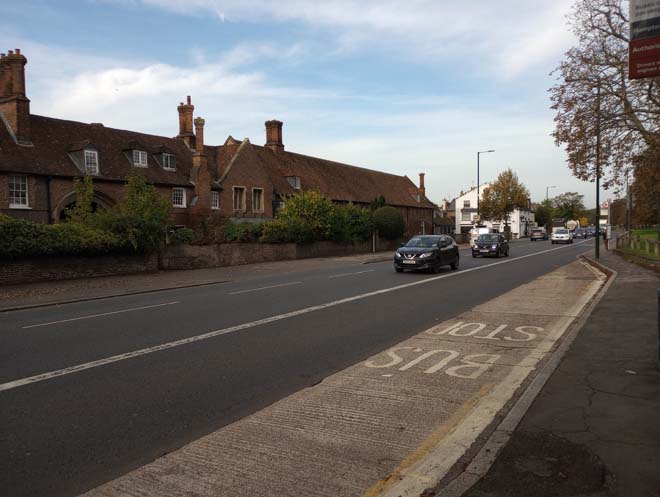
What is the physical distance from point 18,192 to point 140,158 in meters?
8.94

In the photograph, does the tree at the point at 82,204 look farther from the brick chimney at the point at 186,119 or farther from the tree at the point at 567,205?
the tree at the point at 567,205

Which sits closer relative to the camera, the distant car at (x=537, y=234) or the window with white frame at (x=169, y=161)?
the window with white frame at (x=169, y=161)

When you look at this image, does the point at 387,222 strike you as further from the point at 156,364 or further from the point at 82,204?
the point at 156,364

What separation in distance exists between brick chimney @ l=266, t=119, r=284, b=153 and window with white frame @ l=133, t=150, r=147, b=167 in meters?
17.9

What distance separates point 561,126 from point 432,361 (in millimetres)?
17311

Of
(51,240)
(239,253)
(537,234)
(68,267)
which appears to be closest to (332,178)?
(239,253)

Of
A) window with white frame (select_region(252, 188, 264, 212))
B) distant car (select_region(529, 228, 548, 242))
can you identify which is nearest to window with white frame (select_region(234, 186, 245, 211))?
window with white frame (select_region(252, 188, 264, 212))

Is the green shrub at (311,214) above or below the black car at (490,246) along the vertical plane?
above

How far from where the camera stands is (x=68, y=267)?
819 inches

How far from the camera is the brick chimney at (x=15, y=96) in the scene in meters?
28.9

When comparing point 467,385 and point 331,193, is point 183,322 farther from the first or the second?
point 331,193

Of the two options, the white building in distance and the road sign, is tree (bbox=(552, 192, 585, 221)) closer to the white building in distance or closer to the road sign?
the white building in distance

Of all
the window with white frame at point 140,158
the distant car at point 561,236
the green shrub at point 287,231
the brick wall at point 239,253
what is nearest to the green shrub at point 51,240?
the brick wall at point 239,253

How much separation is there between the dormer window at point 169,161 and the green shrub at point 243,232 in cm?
903
